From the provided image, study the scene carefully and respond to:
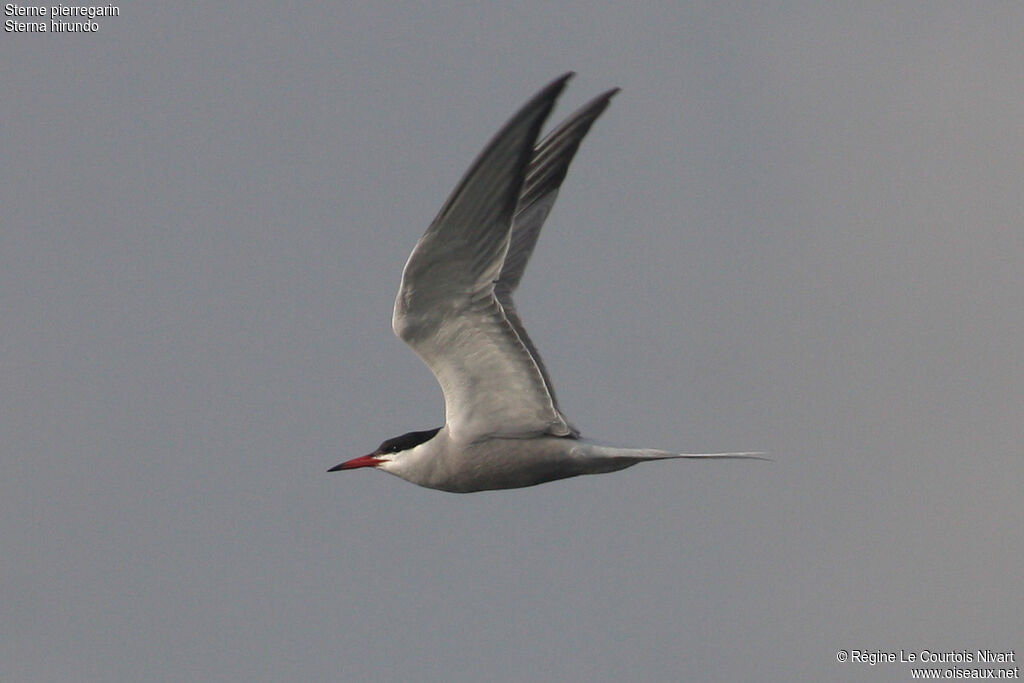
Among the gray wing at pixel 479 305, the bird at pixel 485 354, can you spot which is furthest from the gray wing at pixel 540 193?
the gray wing at pixel 479 305

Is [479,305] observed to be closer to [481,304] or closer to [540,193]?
[481,304]

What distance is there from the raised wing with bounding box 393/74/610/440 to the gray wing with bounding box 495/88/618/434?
34mm

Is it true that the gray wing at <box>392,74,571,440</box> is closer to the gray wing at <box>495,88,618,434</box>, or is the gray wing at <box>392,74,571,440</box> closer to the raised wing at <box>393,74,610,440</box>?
the raised wing at <box>393,74,610,440</box>

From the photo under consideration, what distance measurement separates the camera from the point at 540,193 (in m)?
Answer: 13.5

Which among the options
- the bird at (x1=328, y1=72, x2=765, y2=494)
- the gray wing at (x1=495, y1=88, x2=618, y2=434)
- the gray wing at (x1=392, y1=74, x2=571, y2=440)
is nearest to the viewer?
the gray wing at (x1=392, y1=74, x2=571, y2=440)

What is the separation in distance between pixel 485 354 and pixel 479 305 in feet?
1.74

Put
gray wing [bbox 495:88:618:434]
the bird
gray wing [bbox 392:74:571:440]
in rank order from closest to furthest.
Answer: gray wing [bbox 392:74:571:440]
the bird
gray wing [bbox 495:88:618:434]

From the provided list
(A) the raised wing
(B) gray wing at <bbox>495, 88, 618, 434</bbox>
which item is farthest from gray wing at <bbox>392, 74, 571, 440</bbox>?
(B) gray wing at <bbox>495, 88, 618, 434</bbox>

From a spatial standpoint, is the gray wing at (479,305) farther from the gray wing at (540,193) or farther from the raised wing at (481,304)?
the gray wing at (540,193)

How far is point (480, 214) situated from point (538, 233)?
→ 122 inches

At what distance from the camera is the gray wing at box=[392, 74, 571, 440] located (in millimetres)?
9906

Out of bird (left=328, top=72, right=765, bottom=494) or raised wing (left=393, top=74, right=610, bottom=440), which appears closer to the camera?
raised wing (left=393, top=74, right=610, bottom=440)

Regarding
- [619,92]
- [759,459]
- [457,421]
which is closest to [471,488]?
[457,421]

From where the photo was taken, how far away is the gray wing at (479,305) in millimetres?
9906
